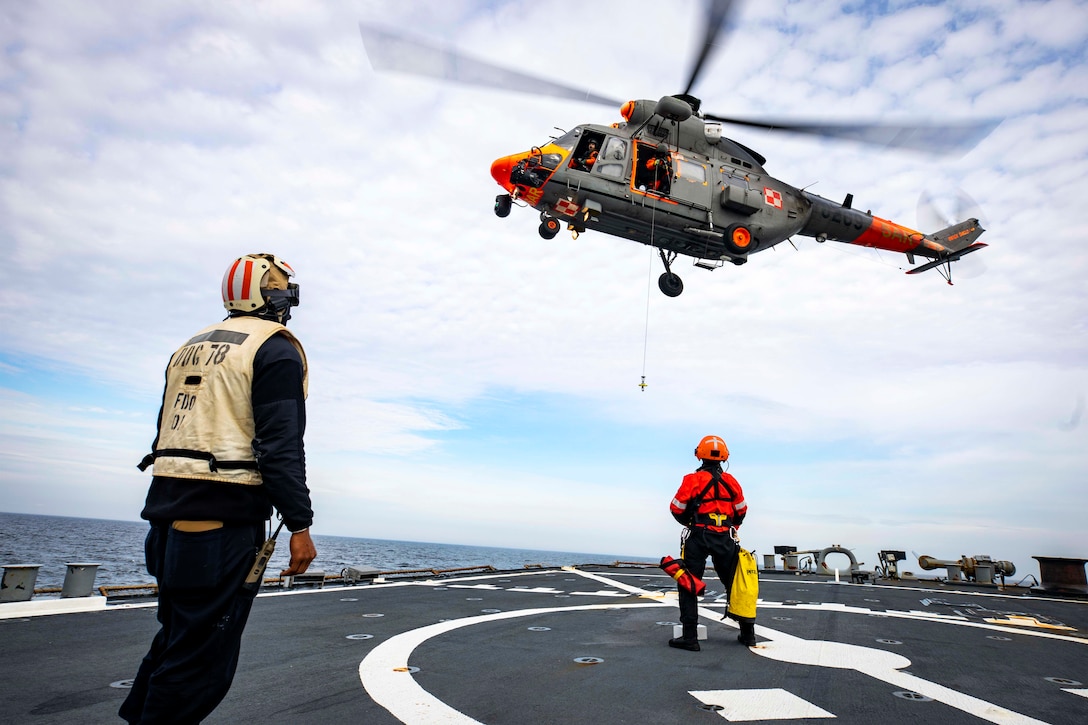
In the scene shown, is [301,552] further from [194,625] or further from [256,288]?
[256,288]

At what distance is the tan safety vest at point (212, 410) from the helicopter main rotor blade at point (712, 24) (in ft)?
39.2

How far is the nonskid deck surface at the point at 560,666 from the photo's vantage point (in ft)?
12.5

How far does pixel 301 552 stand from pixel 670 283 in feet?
46.7

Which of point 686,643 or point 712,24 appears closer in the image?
point 686,643

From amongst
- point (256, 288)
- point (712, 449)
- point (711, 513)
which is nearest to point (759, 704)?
point (711, 513)

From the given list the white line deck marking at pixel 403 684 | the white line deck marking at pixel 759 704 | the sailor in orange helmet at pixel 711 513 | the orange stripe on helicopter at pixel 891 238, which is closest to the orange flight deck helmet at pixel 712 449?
the sailor in orange helmet at pixel 711 513

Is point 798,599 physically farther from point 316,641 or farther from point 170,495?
point 170,495

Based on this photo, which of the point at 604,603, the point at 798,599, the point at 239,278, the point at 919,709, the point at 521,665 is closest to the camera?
the point at 239,278

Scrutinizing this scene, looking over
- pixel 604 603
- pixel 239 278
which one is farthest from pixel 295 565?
pixel 604 603

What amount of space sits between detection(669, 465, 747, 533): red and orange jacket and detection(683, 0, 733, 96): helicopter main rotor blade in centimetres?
952

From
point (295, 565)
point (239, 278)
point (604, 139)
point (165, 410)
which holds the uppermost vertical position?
point (604, 139)

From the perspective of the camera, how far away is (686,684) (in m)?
4.58

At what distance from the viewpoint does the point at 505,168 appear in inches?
549

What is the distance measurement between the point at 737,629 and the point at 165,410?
23.1ft
